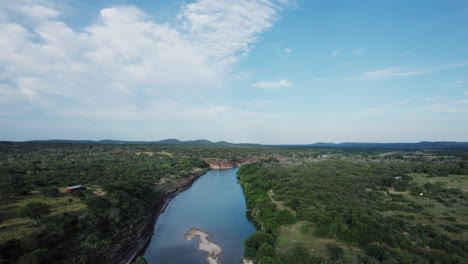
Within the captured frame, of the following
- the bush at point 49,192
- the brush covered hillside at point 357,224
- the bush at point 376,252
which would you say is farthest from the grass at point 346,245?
the bush at point 49,192

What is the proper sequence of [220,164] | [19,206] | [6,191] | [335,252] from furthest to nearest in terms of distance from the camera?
[220,164]
[6,191]
[19,206]
[335,252]

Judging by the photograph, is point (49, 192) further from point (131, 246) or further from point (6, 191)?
point (131, 246)

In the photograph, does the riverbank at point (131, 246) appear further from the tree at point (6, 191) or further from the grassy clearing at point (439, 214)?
the grassy clearing at point (439, 214)

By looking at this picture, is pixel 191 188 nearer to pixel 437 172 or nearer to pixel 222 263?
pixel 222 263

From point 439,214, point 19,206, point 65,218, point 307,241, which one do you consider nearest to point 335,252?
point 307,241

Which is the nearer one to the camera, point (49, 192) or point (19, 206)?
point (19, 206)

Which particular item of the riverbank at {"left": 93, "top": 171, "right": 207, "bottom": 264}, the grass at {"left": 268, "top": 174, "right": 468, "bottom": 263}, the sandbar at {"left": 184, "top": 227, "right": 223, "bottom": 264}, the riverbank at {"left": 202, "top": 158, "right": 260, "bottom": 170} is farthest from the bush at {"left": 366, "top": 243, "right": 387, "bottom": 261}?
the riverbank at {"left": 202, "top": 158, "right": 260, "bottom": 170}
